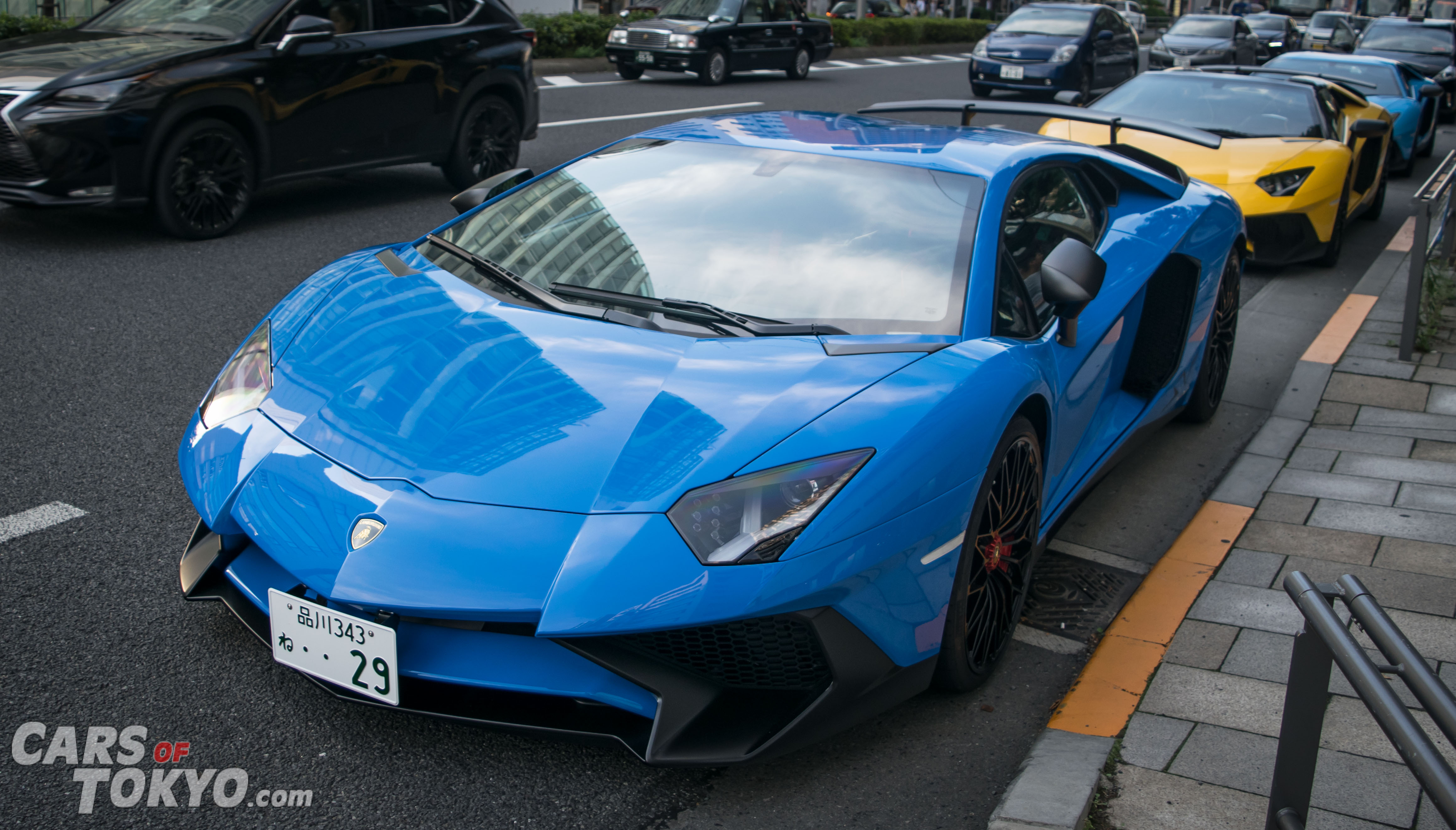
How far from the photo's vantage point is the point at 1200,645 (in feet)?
10.3

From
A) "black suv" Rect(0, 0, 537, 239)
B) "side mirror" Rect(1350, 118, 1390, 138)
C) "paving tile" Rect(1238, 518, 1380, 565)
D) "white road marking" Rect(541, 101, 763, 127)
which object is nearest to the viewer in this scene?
"paving tile" Rect(1238, 518, 1380, 565)

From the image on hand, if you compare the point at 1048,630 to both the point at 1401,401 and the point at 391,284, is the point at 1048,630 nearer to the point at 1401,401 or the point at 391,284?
the point at 391,284

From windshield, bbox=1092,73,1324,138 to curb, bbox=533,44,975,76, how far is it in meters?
5.94

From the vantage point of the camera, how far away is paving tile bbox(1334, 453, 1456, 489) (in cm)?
439

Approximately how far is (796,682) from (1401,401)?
4.22m

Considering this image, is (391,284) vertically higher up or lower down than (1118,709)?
higher up

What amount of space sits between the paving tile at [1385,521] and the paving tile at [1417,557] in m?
0.05

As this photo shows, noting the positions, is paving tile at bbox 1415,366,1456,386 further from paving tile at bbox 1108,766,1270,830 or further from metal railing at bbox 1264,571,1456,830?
metal railing at bbox 1264,571,1456,830

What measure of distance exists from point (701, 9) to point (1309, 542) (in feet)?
52.0

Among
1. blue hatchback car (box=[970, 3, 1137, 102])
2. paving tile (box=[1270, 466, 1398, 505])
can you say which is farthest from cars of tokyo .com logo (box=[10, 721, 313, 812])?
blue hatchback car (box=[970, 3, 1137, 102])

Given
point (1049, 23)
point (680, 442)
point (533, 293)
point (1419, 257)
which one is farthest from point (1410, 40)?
point (680, 442)

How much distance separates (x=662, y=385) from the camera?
102 inches

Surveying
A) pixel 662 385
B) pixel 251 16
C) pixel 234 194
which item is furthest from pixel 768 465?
pixel 251 16

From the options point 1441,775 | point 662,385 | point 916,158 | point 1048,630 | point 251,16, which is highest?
point 251,16
